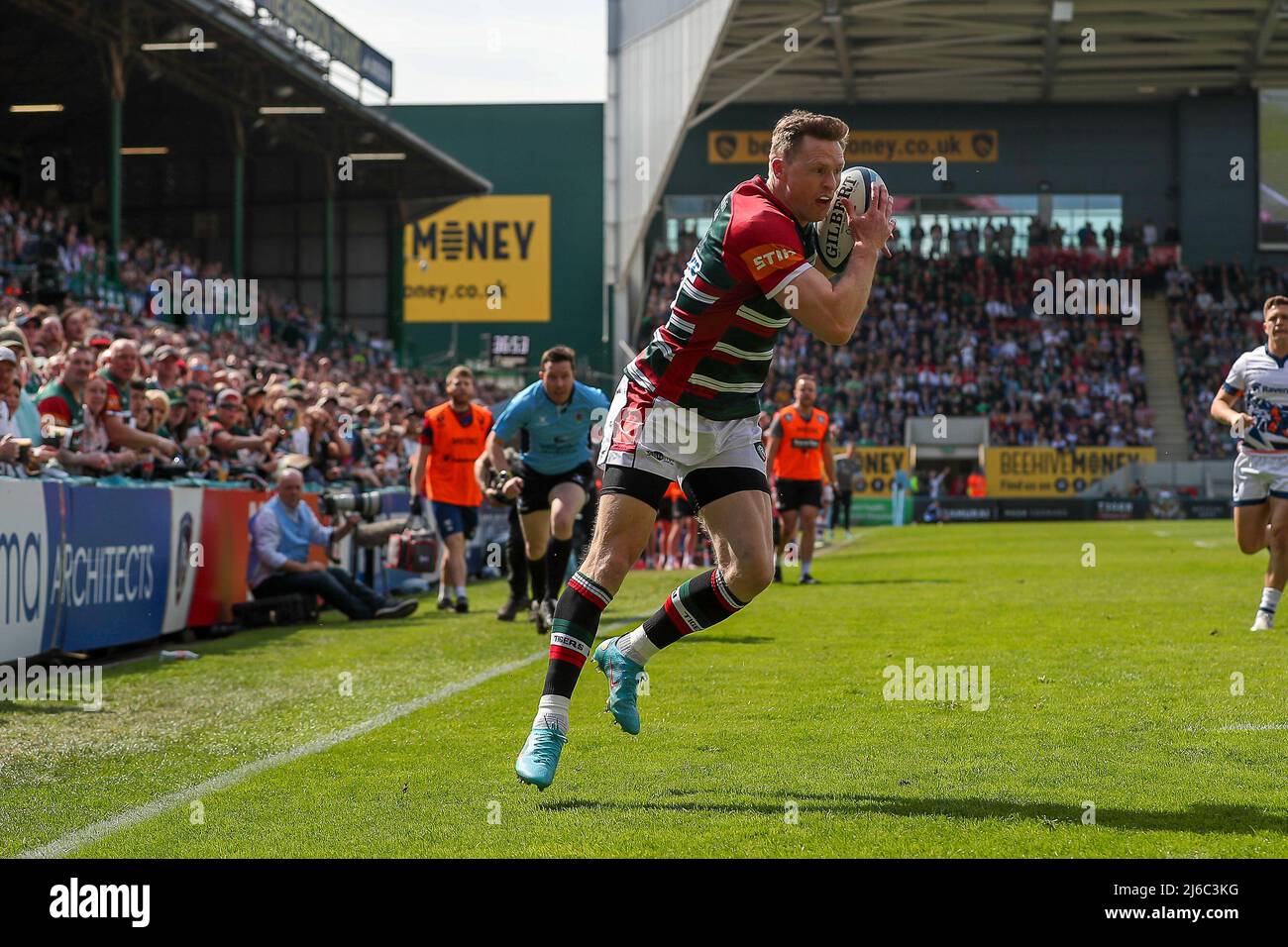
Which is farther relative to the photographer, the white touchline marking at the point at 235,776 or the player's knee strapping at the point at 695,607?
the player's knee strapping at the point at 695,607

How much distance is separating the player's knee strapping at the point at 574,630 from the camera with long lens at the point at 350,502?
36.2 ft

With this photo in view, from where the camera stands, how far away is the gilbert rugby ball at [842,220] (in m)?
5.91

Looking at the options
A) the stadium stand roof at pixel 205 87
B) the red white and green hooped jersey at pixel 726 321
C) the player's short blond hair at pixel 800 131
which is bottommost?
the red white and green hooped jersey at pixel 726 321

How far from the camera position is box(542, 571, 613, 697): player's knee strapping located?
602cm

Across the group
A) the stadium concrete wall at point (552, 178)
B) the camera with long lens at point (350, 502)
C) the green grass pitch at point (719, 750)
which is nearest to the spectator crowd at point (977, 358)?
the stadium concrete wall at point (552, 178)

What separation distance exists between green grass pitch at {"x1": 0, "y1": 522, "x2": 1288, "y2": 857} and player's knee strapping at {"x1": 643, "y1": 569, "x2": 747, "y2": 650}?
0.53m

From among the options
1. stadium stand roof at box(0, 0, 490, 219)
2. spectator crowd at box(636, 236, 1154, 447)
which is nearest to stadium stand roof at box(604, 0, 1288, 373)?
spectator crowd at box(636, 236, 1154, 447)

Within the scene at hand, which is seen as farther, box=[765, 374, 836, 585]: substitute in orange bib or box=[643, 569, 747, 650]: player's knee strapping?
box=[765, 374, 836, 585]: substitute in orange bib

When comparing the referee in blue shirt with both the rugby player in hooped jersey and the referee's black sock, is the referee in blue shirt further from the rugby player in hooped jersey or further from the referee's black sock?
the rugby player in hooped jersey

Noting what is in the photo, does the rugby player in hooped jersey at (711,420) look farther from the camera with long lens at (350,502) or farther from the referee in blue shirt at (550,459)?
the camera with long lens at (350,502)
